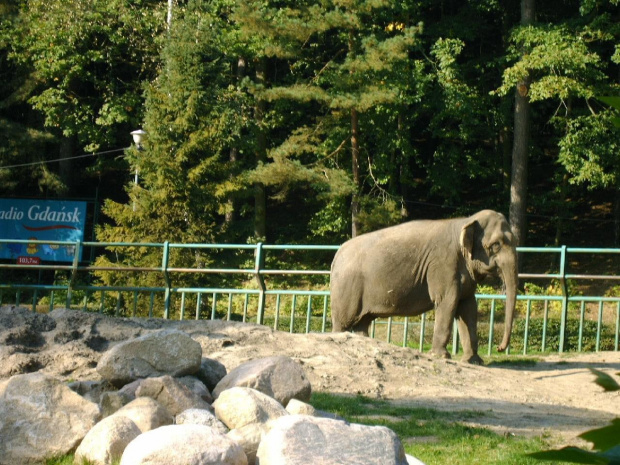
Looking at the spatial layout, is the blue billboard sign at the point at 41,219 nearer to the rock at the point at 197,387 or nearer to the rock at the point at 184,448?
the rock at the point at 197,387

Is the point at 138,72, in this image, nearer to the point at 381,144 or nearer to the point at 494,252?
the point at 381,144

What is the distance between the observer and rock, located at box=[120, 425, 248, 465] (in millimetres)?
5555

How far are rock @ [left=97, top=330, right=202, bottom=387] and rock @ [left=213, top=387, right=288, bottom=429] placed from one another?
0.90 meters

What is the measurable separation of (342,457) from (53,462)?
234 centimetres

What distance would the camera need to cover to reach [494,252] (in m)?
12.5

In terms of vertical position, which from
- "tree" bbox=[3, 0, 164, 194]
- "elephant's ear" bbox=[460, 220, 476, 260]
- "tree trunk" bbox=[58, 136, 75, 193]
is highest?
"tree" bbox=[3, 0, 164, 194]

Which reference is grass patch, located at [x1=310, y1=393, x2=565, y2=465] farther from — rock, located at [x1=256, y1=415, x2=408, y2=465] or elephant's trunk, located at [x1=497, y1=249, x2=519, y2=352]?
elephant's trunk, located at [x1=497, y1=249, x2=519, y2=352]

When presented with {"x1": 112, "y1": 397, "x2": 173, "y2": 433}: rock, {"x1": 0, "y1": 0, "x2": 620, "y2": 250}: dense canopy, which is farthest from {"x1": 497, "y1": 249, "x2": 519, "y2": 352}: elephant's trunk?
{"x1": 0, "y1": 0, "x2": 620, "y2": 250}: dense canopy

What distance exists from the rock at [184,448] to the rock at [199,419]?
68 cm

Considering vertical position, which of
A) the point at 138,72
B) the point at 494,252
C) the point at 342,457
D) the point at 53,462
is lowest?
the point at 53,462

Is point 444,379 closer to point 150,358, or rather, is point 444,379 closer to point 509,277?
point 509,277

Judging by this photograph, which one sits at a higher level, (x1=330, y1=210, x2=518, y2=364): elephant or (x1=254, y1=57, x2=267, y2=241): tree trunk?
(x1=254, y1=57, x2=267, y2=241): tree trunk

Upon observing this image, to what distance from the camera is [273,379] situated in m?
7.52

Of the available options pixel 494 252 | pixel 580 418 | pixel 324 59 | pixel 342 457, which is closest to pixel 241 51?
pixel 324 59
